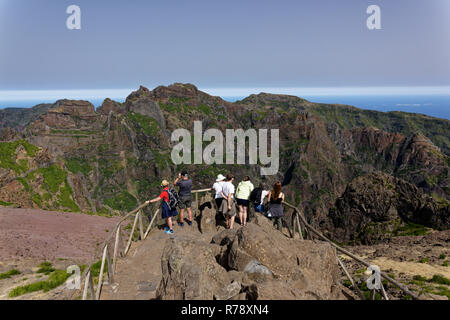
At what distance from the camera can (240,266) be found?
893 centimetres

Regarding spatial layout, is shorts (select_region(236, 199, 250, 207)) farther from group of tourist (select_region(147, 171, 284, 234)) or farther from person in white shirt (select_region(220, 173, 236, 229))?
person in white shirt (select_region(220, 173, 236, 229))

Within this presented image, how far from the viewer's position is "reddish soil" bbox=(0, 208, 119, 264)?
57.9 feet

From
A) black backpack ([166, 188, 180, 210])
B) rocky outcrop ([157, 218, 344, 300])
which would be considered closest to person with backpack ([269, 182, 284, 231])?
rocky outcrop ([157, 218, 344, 300])

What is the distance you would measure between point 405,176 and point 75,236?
213 meters

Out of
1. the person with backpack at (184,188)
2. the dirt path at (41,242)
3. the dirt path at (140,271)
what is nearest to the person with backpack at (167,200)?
the person with backpack at (184,188)

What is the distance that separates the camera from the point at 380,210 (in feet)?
184

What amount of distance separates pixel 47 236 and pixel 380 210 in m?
55.9

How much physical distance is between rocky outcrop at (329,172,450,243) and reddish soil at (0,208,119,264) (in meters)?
39.1

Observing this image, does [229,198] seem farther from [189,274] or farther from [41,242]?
[41,242]

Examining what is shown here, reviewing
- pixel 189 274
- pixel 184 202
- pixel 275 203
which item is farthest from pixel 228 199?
pixel 189 274

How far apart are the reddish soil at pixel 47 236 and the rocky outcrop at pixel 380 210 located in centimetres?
3907
